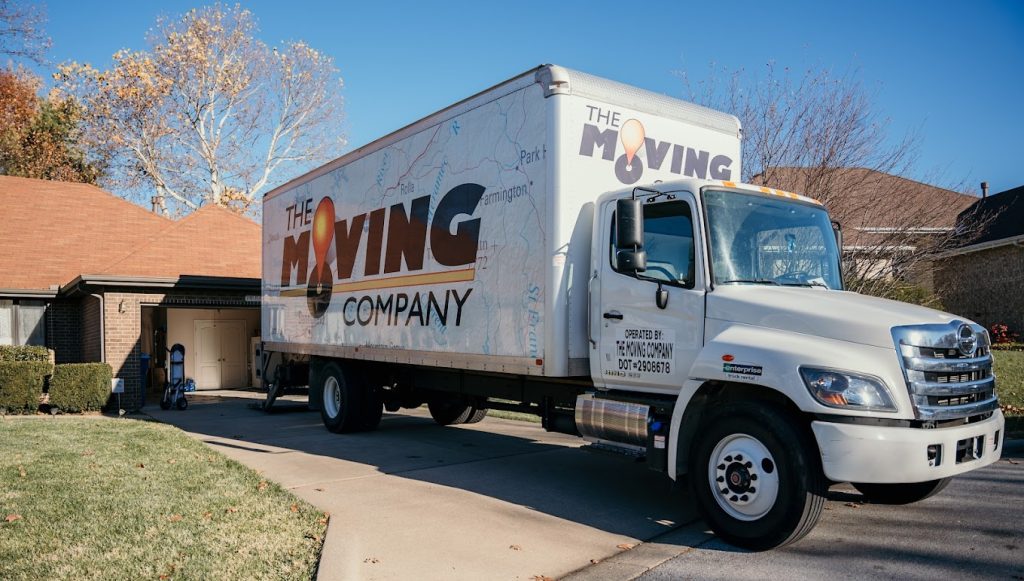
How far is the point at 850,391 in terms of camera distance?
16.5 ft

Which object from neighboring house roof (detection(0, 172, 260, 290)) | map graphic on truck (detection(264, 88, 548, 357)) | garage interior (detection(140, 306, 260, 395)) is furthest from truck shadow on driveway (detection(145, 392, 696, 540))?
garage interior (detection(140, 306, 260, 395))

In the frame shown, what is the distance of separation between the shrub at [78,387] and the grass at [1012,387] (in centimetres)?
1522

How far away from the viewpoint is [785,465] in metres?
5.21

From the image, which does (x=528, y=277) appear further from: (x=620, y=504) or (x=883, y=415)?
(x=883, y=415)

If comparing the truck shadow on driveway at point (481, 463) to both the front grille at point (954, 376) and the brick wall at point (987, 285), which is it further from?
the brick wall at point (987, 285)

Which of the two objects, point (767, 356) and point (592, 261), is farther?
point (592, 261)

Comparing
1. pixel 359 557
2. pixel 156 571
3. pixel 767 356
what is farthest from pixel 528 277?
pixel 156 571

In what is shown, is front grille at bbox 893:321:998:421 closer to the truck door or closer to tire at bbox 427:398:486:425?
the truck door

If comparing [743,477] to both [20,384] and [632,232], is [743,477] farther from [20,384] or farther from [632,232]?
[20,384]

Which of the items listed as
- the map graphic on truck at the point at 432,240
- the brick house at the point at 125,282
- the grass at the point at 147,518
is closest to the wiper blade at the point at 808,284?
the map graphic on truck at the point at 432,240

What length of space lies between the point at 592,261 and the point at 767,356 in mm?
1971

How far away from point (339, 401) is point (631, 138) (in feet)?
20.9

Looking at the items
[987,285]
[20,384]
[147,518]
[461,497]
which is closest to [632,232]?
→ [461,497]

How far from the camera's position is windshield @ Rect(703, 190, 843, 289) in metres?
6.09
